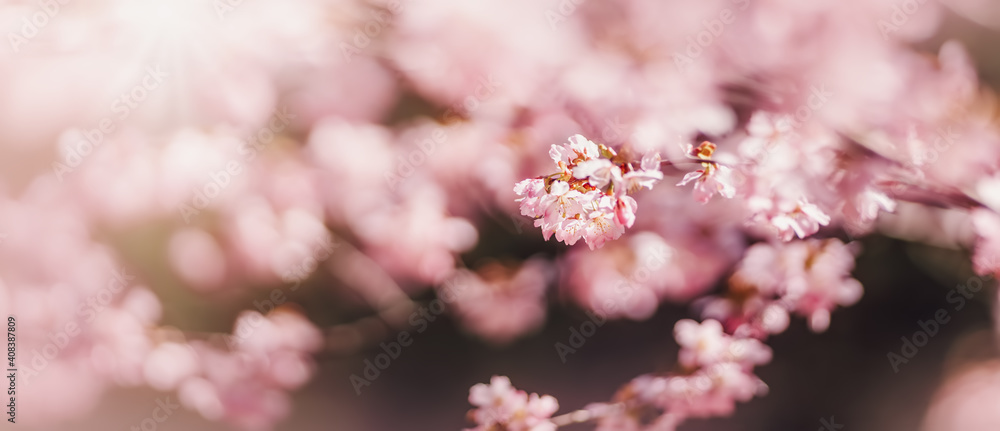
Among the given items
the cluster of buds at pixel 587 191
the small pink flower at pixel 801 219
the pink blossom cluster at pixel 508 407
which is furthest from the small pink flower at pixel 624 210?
the pink blossom cluster at pixel 508 407

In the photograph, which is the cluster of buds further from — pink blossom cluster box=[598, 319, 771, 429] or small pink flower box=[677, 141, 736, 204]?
pink blossom cluster box=[598, 319, 771, 429]

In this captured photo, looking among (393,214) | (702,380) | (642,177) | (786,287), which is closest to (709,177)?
(642,177)

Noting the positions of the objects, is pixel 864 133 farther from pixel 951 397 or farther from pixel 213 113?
pixel 213 113

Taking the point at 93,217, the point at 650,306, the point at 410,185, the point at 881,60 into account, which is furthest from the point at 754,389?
the point at 93,217

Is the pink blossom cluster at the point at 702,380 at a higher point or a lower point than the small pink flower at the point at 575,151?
lower

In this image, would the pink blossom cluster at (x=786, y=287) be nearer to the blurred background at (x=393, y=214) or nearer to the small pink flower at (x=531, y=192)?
the blurred background at (x=393, y=214)

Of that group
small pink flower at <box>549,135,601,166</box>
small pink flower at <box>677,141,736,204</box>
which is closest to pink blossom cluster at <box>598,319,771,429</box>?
small pink flower at <box>677,141,736,204</box>

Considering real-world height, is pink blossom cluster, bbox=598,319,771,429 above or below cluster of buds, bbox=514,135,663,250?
below
